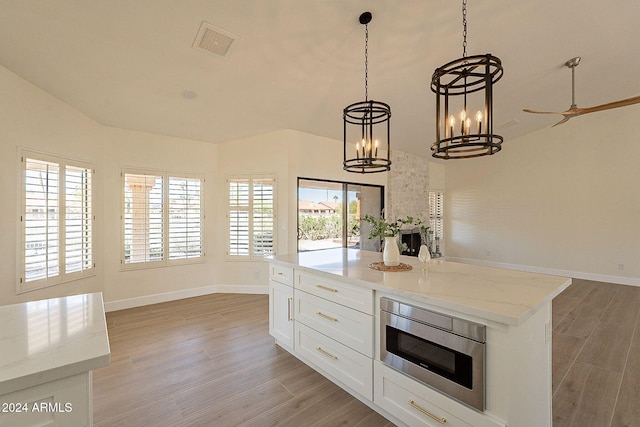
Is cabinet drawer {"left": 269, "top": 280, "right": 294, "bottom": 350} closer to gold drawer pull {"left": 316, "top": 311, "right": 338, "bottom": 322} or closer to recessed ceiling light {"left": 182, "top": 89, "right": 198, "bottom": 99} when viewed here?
gold drawer pull {"left": 316, "top": 311, "right": 338, "bottom": 322}

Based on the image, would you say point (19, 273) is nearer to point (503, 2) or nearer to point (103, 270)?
point (103, 270)

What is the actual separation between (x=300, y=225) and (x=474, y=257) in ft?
18.0

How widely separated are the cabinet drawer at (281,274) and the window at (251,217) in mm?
1928

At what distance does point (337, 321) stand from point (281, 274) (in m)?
0.87

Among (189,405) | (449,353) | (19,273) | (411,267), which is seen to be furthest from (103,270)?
(449,353)

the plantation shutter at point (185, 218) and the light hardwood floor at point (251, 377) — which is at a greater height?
the plantation shutter at point (185, 218)

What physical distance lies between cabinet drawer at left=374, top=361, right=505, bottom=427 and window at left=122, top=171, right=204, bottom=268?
3.95 meters

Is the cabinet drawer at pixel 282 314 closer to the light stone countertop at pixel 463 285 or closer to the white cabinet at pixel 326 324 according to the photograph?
the white cabinet at pixel 326 324

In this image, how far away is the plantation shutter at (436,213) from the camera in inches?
320

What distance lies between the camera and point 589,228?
611 centimetres

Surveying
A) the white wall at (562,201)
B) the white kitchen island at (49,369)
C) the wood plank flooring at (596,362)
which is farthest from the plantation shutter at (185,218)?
the white wall at (562,201)

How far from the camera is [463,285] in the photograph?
187 centimetres

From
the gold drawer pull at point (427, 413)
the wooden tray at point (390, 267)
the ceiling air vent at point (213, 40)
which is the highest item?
the ceiling air vent at point (213, 40)

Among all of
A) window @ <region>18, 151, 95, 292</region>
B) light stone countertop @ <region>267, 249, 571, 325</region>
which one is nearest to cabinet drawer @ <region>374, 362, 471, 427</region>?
light stone countertop @ <region>267, 249, 571, 325</region>
